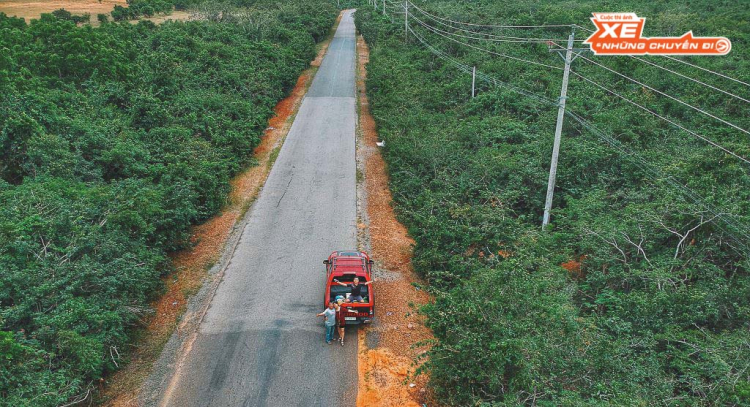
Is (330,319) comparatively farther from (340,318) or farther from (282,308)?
(282,308)

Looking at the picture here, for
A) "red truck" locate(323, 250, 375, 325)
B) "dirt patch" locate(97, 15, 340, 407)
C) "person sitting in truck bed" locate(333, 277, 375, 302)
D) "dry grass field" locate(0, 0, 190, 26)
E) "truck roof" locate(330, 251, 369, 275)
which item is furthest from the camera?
"dry grass field" locate(0, 0, 190, 26)

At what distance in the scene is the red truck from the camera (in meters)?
13.0

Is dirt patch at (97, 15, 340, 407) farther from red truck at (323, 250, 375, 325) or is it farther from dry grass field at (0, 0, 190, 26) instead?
dry grass field at (0, 0, 190, 26)

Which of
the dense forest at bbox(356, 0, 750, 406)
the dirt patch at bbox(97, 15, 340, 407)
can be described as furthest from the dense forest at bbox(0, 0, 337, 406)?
the dense forest at bbox(356, 0, 750, 406)

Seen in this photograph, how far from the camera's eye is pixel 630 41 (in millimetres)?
12125

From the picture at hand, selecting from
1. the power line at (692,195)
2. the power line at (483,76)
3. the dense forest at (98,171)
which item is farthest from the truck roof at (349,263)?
the power line at (483,76)

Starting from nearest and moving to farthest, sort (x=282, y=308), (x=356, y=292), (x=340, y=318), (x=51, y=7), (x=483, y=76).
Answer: (x=340, y=318) < (x=356, y=292) < (x=282, y=308) < (x=483, y=76) < (x=51, y=7)

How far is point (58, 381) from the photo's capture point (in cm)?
980

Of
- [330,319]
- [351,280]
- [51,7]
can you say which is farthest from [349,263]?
[51,7]

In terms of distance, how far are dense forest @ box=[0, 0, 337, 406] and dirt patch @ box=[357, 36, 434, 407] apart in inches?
254

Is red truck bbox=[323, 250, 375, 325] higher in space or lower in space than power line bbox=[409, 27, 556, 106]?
lower

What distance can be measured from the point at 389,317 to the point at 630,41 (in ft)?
33.0

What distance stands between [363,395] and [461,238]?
6287mm

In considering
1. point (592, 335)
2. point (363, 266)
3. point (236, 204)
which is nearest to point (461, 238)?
point (363, 266)
